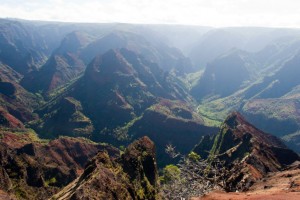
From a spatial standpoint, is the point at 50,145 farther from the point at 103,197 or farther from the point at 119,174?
the point at 103,197

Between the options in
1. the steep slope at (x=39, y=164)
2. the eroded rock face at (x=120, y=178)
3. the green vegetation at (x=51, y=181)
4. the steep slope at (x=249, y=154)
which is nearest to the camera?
the eroded rock face at (x=120, y=178)

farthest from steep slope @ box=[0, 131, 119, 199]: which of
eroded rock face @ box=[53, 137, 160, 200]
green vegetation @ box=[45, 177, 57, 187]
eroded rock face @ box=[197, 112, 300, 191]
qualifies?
eroded rock face @ box=[197, 112, 300, 191]

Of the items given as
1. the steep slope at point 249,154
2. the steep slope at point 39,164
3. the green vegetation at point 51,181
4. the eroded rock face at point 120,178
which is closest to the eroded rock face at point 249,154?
the steep slope at point 249,154

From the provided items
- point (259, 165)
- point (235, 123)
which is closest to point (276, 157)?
point (259, 165)

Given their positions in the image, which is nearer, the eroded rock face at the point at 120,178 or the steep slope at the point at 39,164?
the eroded rock face at the point at 120,178

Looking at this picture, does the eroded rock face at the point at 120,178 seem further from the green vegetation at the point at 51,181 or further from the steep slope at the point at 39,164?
the green vegetation at the point at 51,181

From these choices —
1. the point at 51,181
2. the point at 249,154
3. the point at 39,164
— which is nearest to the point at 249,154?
the point at 249,154

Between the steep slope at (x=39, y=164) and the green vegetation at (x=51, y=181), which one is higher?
the steep slope at (x=39, y=164)
